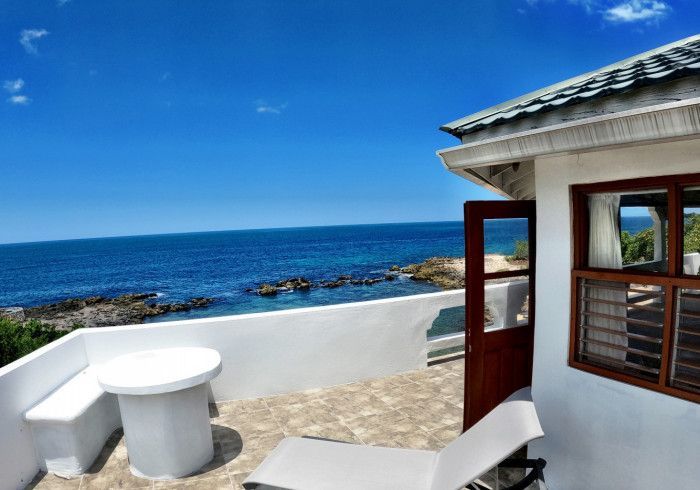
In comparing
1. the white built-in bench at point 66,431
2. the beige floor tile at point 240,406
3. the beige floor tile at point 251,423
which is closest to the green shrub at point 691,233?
the beige floor tile at point 251,423

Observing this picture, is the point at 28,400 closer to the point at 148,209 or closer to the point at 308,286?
the point at 308,286

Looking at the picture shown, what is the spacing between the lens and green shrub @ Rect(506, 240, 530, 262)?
11.5 feet

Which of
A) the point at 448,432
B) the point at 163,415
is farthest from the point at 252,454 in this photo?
the point at 448,432

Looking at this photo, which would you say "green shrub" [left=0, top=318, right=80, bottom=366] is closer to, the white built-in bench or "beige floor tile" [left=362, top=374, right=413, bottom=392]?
the white built-in bench

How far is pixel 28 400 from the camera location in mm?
3379

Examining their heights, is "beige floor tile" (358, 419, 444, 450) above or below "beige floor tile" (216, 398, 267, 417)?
below

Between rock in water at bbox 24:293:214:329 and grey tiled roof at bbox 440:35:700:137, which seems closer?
grey tiled roof at bbox 440:35:700:137

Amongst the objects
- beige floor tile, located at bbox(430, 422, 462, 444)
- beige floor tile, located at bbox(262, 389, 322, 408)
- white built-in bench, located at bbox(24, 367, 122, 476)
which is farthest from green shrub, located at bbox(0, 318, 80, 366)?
beige floor tile, located at bbox(430, 422, 462, 444)

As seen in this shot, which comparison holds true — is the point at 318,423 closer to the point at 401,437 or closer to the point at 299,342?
the point at 401,437

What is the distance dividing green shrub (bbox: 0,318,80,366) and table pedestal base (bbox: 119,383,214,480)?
2.33 metres

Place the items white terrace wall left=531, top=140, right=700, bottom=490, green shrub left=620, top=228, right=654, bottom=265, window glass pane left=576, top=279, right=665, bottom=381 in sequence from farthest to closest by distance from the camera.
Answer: green shrub left=620, top=228, right=654, bottom=265, window glass pane left=576, top=279, right=665, bottom=381, white terrace wall left=531, top=140, right=700, bottom=490

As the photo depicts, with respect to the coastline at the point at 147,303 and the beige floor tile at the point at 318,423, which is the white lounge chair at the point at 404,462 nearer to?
the beige floor tile at the point at 318,423

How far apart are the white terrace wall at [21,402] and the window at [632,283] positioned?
4.09m

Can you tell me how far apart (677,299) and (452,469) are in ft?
5.14
